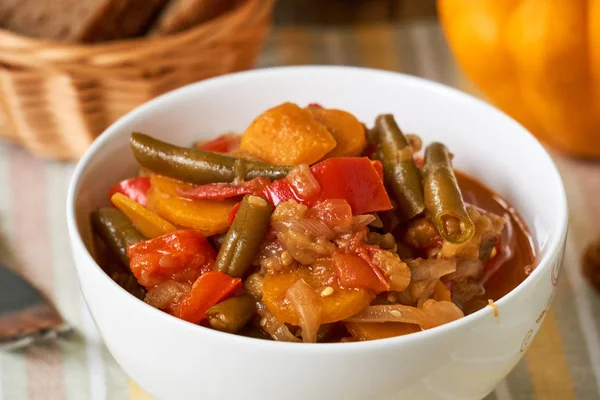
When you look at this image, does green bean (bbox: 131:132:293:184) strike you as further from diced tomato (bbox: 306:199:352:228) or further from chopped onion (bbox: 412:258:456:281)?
chopped onion (bbox: 412:258:456:281)

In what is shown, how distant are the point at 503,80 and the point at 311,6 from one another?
150 cm

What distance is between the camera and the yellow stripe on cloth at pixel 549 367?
2123 mm

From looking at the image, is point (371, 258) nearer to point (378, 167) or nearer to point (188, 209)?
point (378, 167)

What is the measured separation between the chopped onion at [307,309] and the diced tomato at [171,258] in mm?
265

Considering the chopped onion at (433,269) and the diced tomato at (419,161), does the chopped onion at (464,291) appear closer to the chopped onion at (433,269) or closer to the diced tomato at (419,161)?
the chopped onion at (433,269)

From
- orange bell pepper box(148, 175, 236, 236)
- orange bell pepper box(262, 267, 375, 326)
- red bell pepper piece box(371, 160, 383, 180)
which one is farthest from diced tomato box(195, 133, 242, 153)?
orange bell pepper box(262, 267, 375, 326)

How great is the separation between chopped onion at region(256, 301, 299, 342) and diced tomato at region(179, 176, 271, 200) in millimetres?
281

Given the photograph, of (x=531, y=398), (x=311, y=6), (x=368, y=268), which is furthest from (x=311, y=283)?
(x=311, y=6)

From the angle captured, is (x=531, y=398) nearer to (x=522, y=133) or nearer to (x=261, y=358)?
(x=522, y=133)

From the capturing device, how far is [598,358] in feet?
7.41

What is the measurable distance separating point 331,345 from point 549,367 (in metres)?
1.06

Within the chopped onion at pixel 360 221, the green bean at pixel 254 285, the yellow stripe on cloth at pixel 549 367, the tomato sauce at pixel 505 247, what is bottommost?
the yellow stripe on cloth at pixel 549 367

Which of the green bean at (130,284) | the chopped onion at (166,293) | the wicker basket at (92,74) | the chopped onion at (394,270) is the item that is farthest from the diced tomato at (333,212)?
the wicker basket at (92,74)

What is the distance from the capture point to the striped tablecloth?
2.14 m
